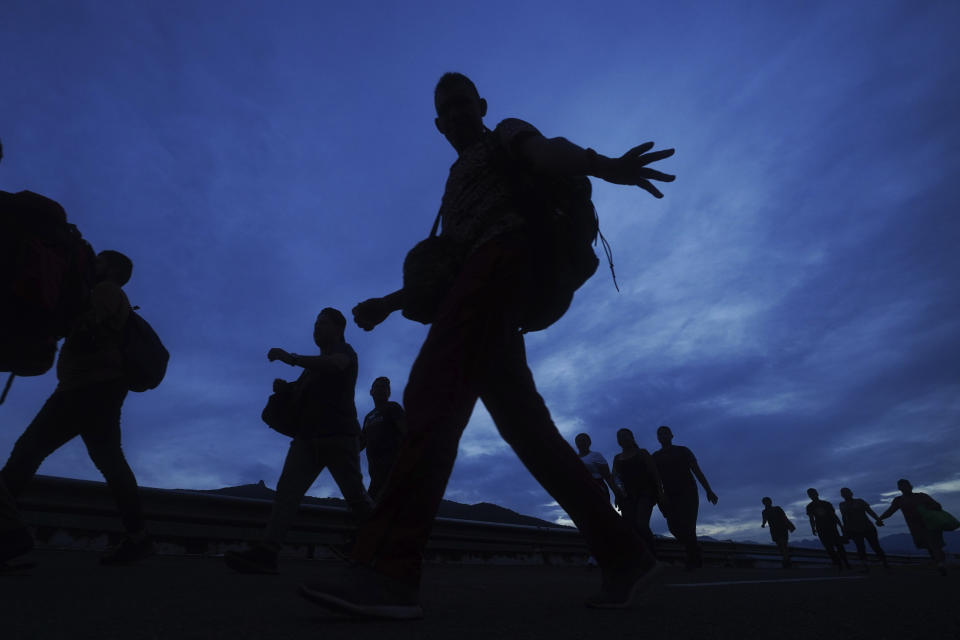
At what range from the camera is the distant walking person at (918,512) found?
8477 millimetres

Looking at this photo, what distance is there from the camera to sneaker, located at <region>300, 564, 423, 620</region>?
1619 mm

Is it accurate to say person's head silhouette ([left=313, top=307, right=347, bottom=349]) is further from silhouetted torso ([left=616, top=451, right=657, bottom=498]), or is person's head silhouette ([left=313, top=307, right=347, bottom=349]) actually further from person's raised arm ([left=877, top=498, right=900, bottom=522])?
person's raised arm ([left=877, top=498, right=900, bottom=522])

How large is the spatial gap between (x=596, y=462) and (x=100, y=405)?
612 cm

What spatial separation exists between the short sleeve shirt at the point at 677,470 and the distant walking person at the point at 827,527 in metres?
6.85

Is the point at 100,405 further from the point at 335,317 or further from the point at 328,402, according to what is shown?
the point at 335,317

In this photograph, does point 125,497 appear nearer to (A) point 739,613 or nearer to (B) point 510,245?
(B) point 510,245

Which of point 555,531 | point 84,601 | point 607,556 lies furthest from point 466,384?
point 555,531

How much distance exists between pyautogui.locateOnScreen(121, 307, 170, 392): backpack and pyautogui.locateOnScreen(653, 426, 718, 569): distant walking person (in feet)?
21.7

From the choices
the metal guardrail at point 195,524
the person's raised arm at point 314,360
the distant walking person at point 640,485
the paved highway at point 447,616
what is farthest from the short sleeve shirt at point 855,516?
the person's raised arm at point 314,360

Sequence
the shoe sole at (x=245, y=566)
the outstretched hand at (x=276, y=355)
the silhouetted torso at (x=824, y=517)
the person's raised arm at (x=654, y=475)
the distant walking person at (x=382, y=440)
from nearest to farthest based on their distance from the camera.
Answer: the shoe sole at (x=245, y=566), the outstretched hand at (x=276, y=355), the distant walking person at (x=382, y=440), the person's raised arm at (x=654, y=475), the silhouetted torso at (x=824, y=517)

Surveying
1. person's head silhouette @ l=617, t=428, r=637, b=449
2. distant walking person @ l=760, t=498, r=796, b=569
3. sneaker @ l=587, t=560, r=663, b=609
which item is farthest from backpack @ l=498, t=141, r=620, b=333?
distant walking person @ l=760, t=498, r=796, b=569

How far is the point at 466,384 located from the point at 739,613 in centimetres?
123

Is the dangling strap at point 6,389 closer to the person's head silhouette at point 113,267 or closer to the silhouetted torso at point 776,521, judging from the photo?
the person's head silhouette at point 113,267

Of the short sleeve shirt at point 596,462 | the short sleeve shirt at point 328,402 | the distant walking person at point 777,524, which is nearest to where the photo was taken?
the short sleeve shirt at point 328,402
